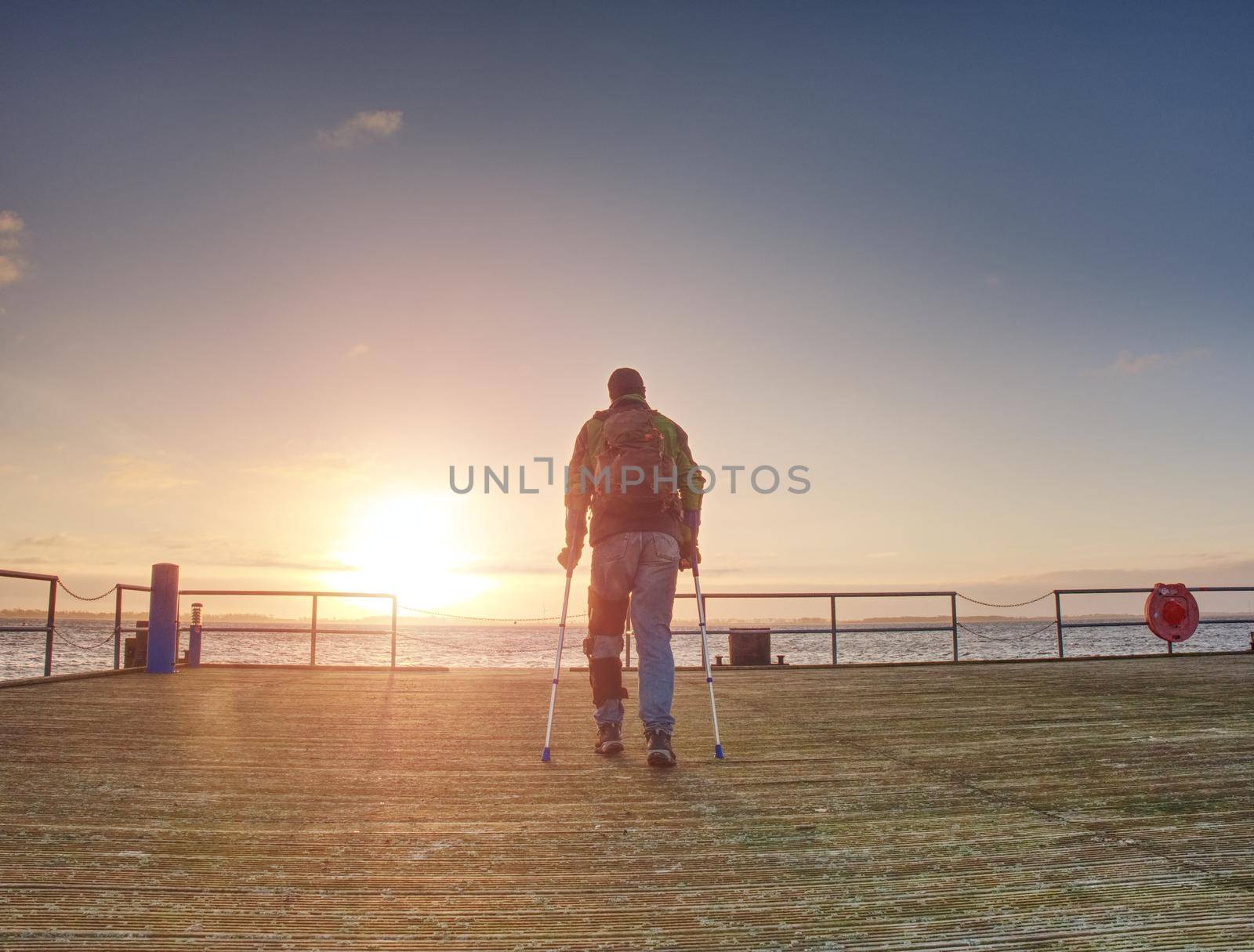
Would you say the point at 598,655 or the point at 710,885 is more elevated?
the point at 598,655

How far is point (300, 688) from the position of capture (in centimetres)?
757

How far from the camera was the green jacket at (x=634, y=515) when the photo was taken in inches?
169

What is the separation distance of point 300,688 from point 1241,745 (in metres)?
7.04

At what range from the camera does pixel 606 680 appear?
170 inches

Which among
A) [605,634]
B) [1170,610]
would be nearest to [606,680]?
[605,634]

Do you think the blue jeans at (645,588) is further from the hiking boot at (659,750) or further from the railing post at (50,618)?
the railing post at (50,618)

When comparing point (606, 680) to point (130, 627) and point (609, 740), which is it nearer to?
point (609, 740)

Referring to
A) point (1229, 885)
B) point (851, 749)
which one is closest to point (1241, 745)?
point (851, 749)

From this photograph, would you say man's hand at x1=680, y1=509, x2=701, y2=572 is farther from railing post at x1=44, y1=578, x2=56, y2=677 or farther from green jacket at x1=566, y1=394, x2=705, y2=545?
railing post at x1=44, y1=578, x2=56, y2=677

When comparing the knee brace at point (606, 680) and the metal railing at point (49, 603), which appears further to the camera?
the metal railing at point (49, 603)

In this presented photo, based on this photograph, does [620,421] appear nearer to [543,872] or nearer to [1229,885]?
[543,872]

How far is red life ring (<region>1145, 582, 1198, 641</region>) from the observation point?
35.4 ft

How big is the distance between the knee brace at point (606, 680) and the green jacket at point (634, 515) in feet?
2.10

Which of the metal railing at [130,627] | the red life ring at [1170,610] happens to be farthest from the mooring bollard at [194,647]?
the red life ring at [1170,610]
